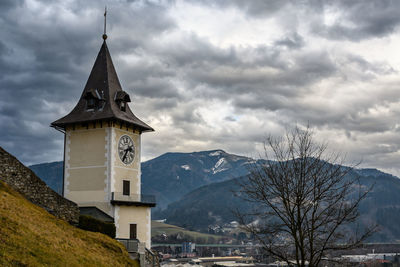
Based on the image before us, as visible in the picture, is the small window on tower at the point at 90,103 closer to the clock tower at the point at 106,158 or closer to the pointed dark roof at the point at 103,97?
the clock tower at the point at 106,158

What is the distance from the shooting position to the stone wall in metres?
24.6

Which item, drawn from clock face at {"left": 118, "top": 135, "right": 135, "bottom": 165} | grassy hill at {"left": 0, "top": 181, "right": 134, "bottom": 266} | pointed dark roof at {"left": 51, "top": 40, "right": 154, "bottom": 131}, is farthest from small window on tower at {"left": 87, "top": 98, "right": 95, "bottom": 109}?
grassy hill at {"left": 0, "top": 181, "right": 134, "bottom": 266}

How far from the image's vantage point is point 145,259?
1261 inches

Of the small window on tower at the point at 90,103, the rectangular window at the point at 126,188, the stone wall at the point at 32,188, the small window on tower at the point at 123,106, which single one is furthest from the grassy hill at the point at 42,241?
the small window on tower at the point at 90,103

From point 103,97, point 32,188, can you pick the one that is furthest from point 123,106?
point 32,188

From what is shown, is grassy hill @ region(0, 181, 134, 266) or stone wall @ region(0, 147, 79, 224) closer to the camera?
grassy hill @ region(0, 181, 134, 266)

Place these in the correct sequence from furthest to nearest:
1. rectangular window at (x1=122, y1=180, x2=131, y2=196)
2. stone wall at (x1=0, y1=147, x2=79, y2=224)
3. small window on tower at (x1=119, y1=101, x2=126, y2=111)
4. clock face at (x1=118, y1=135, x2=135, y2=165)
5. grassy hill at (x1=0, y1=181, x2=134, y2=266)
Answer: small window on tower at (x1=119, y1=101, x2=126, y2=111) → clock face at (x1=118, y1=135, x2=135, y2=165) → rectangular window at (x1=122, y1=180, x2=131, y2=196) → stone wall at (x1=0, y1=147, x2=79, y2=224) → grassy hill at (x1=0, y1=181, x2=134, y2=266)

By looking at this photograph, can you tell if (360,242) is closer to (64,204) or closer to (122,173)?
(64,204)

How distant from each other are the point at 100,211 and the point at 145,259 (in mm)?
6119

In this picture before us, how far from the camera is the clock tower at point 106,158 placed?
119ft

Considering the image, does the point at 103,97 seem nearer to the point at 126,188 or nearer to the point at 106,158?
the point at 106,158

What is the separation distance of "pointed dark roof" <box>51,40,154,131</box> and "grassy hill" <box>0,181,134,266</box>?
13.3 meters

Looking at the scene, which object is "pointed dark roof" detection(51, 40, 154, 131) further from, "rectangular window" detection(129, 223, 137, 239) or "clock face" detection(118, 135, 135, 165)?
"rectangular window" detection(129, 223, 137, 239)

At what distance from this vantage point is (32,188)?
25.7 metres
